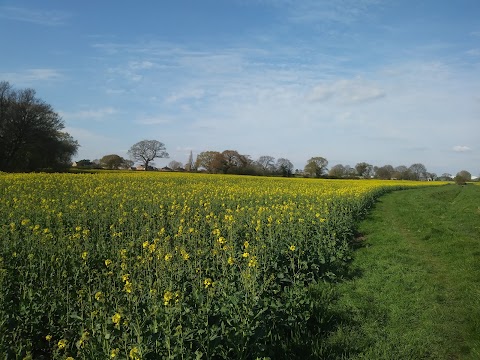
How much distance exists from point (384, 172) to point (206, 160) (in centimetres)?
5466

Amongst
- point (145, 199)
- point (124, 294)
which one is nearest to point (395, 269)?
point (124, 294)

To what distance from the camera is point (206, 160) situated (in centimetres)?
7881

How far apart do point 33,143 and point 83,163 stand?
108 feet

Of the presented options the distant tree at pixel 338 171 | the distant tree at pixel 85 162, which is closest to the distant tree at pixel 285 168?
the distant tree at pixel 338 171

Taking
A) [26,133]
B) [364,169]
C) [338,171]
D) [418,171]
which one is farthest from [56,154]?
[418,171]

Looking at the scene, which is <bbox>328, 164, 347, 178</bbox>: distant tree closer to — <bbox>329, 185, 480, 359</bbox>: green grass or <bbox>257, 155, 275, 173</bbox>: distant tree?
<bbox>257, 155, 275, 173</bbox>: distant tree

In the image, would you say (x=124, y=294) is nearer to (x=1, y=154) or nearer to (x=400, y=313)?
(x=400, y=313)

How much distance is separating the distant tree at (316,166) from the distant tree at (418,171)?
102ft

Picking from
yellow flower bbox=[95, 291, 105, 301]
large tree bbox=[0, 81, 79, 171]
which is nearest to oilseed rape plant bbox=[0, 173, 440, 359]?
yellow flower bbox=[95, 291, 105, 301]

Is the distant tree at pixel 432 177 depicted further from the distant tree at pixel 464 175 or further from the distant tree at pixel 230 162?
the distant tree at pixel 230 162

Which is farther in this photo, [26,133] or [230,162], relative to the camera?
[230,162]

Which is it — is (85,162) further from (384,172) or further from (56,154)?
(384,172)

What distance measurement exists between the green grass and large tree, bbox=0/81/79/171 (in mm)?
49914

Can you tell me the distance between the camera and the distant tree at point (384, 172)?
105 metres
